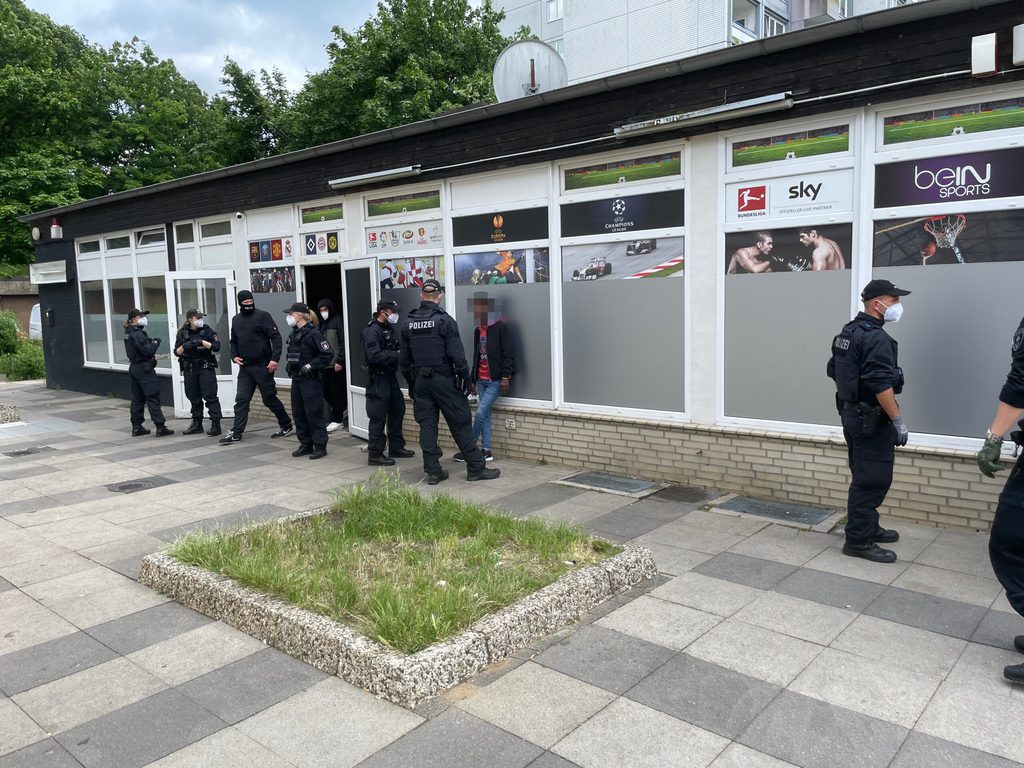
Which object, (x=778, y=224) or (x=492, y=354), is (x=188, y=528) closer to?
(x=492, y=354)

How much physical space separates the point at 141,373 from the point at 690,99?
26.1 feet

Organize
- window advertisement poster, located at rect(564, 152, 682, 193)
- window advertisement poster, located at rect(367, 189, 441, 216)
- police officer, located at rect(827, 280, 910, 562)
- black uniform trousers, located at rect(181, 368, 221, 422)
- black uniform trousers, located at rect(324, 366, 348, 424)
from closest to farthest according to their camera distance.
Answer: police officer, located at rect(827, 280, 910, 562) → window advertisement poster, located at rect(564, 152, 682, 193) → window advertisement poster, located at rect(367, 189, 441, 216) → black uniform trousers, located at rect(181, 368, 221, 422) → black uniform trousers, located at rect(324, 366, 348, 424)

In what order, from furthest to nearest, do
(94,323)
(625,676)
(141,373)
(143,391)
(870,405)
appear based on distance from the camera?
(94,323), (143,391), (141,373), (870,405), (625,676)

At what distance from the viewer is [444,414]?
7664 mm

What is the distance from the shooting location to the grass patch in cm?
390

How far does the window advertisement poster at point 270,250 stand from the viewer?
36.9ft

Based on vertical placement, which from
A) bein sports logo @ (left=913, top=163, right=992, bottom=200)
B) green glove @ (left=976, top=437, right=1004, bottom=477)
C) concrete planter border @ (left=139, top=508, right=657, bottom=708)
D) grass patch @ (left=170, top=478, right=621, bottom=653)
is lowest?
concrete planter border @ (left=139, top=508, right=657, bottom=708)

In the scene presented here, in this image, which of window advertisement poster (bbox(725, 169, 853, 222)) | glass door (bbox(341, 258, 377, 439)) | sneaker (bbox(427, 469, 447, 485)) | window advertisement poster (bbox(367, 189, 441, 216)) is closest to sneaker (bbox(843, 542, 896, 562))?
window advertisement poster (bbox(725, 169, 853, 222))

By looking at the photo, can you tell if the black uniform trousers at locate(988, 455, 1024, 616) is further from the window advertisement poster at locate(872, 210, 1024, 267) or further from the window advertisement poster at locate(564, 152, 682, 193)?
the window advertisement poster at locate(564, 152, 682, 193)

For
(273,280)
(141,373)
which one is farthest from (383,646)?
(273,280)

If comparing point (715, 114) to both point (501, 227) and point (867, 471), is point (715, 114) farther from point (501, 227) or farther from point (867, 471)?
point (867, 471)

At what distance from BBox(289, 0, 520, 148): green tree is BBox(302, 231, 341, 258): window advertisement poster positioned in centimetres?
1301

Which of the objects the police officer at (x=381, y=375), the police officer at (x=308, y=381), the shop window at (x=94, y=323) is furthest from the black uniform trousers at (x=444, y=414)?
the shop window at (x=94, y=323)

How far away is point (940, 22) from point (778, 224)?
69.9 inches
